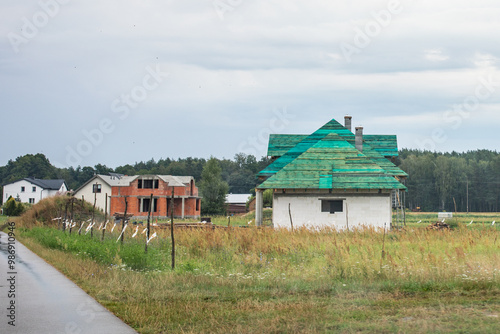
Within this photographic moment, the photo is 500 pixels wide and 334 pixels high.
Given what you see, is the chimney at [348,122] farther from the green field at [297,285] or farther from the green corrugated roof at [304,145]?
the green field at [297,285]

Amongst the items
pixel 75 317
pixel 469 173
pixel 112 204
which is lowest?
pixel 75 317

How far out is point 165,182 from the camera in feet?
220

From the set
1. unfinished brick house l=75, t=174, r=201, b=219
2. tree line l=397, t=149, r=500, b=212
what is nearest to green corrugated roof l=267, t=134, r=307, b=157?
unfinished brick house l=75, t=174, r=201, b=219

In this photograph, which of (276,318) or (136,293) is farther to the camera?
(136,293)

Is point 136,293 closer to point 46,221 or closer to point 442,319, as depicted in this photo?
point 442,319

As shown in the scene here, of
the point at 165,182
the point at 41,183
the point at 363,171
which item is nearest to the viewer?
the point at 363,171

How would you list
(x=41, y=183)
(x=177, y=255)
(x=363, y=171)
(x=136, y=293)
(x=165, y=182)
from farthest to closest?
(x=41, y=183)
(x=165, y=182)
(x=363, y=171)
(x=177, y=255)
(x=136, y=293)

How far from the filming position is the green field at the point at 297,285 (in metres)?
8.69

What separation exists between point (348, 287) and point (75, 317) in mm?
5552

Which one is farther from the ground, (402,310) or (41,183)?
(41,183)

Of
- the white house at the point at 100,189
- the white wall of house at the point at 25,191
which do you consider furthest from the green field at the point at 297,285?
the white wall of house at the point at 25,191

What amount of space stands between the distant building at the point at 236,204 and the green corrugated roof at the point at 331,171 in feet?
177

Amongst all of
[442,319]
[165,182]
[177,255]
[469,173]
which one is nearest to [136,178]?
[165,182]

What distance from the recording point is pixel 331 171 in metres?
33.6
